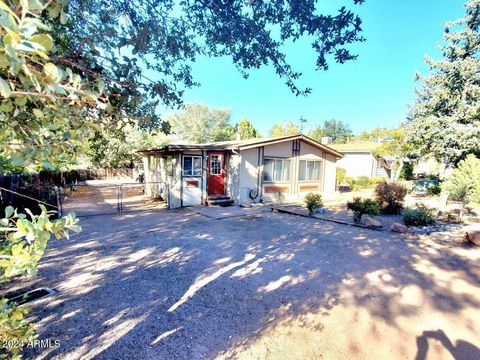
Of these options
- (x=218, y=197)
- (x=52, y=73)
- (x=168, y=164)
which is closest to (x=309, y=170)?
(x=218, y=197)

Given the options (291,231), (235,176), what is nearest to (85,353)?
(291,231)

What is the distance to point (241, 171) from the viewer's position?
37.9ft

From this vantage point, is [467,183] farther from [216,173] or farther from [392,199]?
[216,173]

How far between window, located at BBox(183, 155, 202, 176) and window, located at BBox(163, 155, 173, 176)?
94 cm

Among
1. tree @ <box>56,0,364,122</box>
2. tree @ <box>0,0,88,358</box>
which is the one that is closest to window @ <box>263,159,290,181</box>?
tree @ <box>56,0,364,122</box>

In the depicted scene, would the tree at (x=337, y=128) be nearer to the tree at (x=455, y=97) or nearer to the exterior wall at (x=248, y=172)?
the tree at (x=455, y=97)

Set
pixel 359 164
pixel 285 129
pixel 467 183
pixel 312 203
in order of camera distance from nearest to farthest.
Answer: pixel 467 183, pixel 312 203, pixel 359 164, pixel 285 129

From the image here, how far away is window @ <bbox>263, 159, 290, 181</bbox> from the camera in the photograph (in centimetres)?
1255

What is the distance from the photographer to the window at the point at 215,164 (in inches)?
458

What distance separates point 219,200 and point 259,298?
7.81m

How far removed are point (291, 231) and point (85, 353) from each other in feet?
19.2

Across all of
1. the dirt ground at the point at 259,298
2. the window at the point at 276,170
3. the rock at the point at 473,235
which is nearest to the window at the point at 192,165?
the window at the point at 276,170

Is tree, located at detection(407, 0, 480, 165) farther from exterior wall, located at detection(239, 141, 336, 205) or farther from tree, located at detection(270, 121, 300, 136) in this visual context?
tree, located at detection(270, 121, 300, 136)

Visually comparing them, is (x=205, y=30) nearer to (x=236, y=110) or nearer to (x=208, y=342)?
(x=208, y=342)
